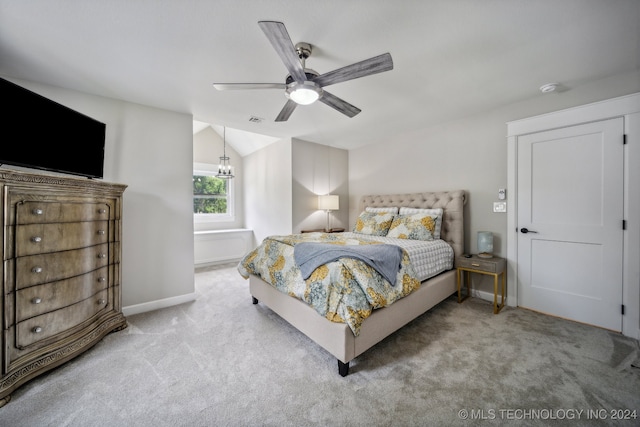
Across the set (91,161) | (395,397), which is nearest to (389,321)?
(395,397)

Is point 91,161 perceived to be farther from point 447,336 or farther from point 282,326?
point 447,336

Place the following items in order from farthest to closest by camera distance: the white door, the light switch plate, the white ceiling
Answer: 1. the light switch plate
2. the white door
3. the white ceiling

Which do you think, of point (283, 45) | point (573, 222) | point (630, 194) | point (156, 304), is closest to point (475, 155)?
point (573, 222)

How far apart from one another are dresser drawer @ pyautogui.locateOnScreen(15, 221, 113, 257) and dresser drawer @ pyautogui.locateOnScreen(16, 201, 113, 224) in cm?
4

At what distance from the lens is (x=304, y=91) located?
1.74 metres

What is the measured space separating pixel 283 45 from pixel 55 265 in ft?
7.45

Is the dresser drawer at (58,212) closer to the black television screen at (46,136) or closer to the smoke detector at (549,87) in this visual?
the black television screen at (46,136)

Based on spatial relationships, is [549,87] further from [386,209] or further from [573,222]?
[386,209]

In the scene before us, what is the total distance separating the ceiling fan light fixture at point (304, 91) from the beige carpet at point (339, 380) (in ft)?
6.71

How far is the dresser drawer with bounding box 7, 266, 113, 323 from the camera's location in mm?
1583

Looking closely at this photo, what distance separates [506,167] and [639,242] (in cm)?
127

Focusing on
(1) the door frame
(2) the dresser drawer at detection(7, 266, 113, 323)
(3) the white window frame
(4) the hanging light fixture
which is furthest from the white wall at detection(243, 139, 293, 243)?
(1) the door frame

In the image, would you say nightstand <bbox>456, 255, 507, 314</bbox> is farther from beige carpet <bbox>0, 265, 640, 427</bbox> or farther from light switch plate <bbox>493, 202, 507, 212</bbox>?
light switch plate <bbox>493, 202, 507, 212</bbox>

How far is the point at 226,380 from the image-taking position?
1651 mm
